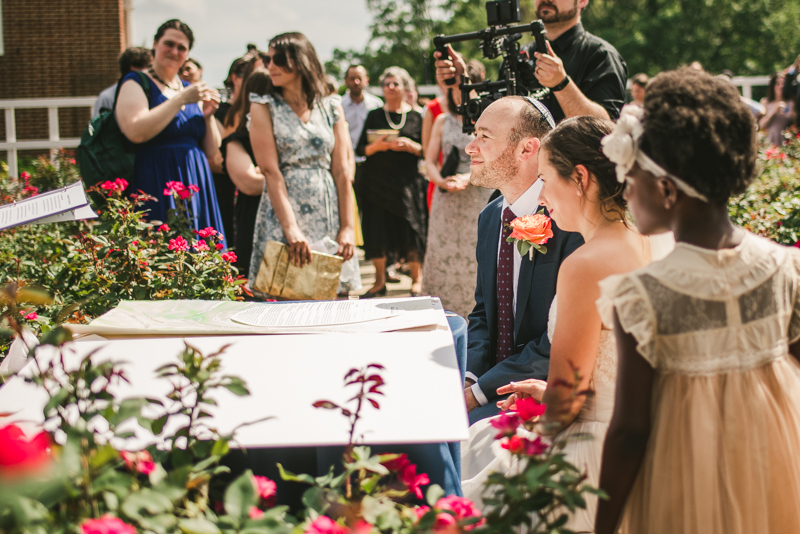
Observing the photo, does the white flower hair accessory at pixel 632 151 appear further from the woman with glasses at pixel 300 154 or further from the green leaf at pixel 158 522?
the woman with glasses at pixel 300 154

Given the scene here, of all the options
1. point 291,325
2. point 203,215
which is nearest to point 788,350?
point 291,325

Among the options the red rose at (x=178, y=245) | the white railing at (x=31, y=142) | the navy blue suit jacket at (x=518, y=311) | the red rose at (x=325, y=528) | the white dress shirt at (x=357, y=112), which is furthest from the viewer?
the white railing at (x=31, y=142)

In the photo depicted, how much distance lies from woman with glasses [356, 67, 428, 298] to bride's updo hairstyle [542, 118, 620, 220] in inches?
167

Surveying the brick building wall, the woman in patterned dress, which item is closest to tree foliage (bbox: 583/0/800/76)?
the brick building wall

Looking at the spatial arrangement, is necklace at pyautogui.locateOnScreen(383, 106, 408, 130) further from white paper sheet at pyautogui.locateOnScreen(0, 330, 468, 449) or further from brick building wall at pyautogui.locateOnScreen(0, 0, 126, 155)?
brick building wall at pyautogui.locateOnScreen(0, 0, 126, 155)

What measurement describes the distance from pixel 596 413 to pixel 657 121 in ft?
2.75

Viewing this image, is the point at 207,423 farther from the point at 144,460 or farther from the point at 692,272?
the point at 692,272

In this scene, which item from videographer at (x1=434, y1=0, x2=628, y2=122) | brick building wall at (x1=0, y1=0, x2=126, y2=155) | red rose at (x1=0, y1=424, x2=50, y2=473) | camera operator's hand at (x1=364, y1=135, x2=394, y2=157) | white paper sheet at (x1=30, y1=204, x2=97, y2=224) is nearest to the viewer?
red rose at (x1=0, y1=424, x2=50, y2=473)

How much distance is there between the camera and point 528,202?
8.68ft

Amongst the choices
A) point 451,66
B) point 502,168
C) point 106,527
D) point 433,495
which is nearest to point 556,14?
point 451,66

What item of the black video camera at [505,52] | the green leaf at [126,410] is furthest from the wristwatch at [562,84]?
the green leaf at [126,410]

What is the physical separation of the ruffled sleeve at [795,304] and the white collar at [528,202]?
1368 mm

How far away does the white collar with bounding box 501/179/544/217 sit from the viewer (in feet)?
8.65

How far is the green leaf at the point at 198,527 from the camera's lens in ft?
2.51
